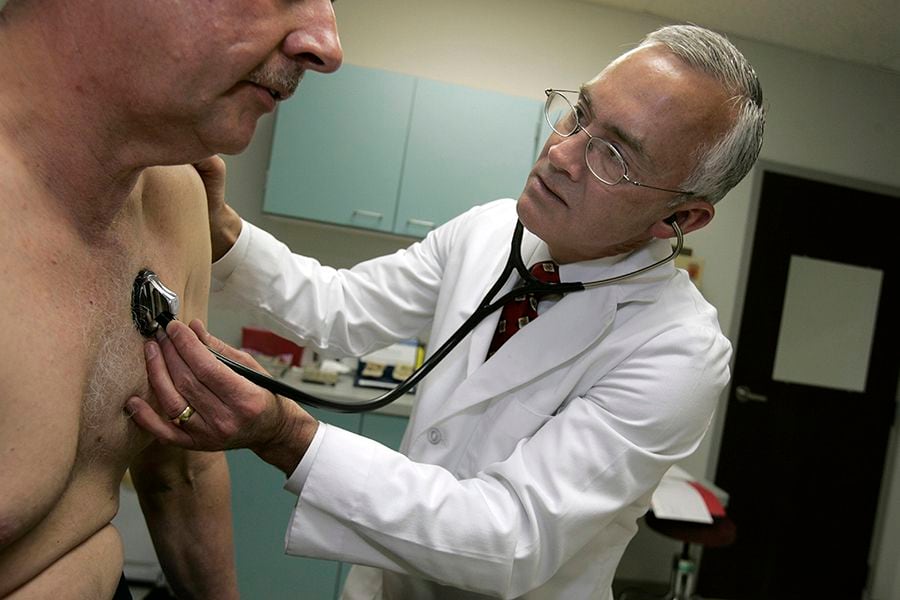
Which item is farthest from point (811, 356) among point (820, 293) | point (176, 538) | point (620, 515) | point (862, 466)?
point (176, 538)

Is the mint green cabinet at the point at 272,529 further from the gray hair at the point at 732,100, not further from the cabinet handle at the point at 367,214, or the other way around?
the gray hair at the point at 732,100

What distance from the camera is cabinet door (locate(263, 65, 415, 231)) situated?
2.69 metres

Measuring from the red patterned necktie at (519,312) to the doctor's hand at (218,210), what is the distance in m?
0.46

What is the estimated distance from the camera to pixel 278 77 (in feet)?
2.13

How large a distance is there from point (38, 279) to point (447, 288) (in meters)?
0.82

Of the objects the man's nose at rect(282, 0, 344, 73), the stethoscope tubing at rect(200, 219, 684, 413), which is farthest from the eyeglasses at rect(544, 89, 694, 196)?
the man's nose at rect(282, 0, 344, 73)

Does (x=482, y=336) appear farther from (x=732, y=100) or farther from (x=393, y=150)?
(x=393, y=150)

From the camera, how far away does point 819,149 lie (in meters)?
3.49

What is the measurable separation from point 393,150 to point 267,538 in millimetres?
1511

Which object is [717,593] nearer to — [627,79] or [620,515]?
[620,515]

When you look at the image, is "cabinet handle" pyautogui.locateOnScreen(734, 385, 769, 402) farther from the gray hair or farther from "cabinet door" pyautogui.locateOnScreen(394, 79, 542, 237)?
the gray hair

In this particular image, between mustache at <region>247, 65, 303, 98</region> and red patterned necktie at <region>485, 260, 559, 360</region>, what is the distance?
2.06 feet

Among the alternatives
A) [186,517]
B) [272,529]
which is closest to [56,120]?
[186,517]

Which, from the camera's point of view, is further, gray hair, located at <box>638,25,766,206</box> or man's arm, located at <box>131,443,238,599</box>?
gray hair, located at <box>638,25,766,206</box>
